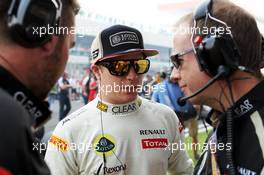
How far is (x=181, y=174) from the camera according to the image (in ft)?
6.85

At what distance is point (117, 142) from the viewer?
192 cm

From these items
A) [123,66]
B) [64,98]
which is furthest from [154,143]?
[64,98]

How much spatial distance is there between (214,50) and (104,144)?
2.83 ft

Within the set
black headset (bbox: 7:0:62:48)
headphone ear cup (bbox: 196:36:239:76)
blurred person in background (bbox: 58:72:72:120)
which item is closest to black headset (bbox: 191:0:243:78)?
headphone ear cup (bbox: 196:36:239:76)

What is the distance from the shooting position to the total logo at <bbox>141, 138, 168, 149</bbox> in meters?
1.94

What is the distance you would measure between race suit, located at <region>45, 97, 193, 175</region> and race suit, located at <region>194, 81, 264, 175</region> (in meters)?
0.58

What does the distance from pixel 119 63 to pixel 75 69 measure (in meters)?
19.8

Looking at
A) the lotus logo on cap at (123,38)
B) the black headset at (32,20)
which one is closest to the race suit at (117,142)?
the lotus logo on cap at (123,38)

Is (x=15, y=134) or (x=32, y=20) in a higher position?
(x=32, y=20)

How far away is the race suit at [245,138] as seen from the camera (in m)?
1.18

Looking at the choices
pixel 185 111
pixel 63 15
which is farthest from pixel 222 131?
pixel 185 111

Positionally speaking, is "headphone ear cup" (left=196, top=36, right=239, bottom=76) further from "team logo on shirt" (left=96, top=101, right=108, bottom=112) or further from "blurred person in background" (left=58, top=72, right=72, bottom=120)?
"blurred person in background" (left=58, top=72, right=72, bottom=120)

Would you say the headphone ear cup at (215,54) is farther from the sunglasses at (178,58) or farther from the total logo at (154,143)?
the total logo at (154,143)

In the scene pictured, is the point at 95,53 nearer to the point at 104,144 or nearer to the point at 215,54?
the point at 104,144
